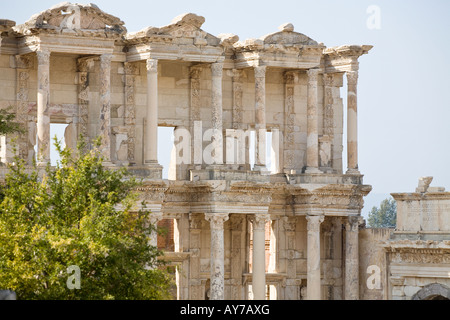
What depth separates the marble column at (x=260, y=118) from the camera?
46188 millimetres

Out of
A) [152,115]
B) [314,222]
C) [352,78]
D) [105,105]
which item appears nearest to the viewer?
[105,105]

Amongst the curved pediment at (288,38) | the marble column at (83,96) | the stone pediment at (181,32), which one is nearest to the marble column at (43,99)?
the marble column at (83,96)

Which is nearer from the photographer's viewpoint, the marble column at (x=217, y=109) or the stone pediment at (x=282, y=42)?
the marble column at (x=217, y=109)

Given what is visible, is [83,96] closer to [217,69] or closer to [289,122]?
[217,69]

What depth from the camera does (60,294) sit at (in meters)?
32.6

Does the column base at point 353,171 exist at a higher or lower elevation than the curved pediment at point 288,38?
lower

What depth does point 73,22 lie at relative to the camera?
42719 millimetres

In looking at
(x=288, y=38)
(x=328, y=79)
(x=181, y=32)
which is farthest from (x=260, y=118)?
(x=181, y=32)

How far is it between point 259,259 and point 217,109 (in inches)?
197

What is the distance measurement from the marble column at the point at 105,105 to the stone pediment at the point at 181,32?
1469mm

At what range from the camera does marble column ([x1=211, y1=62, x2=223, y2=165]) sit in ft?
148

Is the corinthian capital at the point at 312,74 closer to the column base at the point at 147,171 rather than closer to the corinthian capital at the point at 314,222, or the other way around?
the corinthian capital at the point at 314,222
